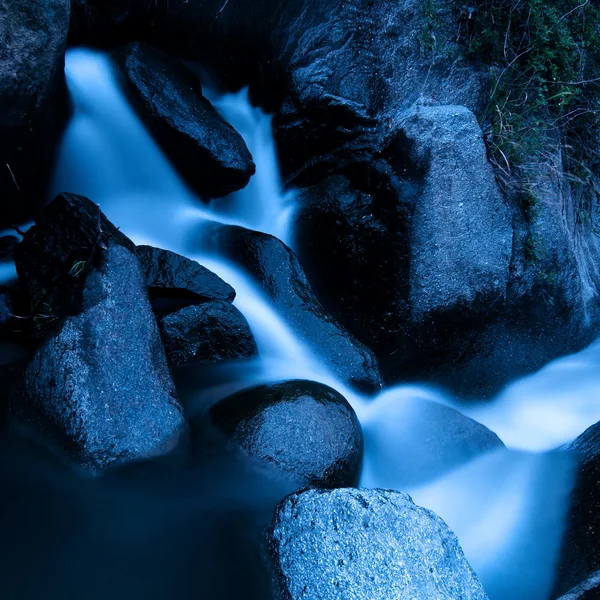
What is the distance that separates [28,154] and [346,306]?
101 inches

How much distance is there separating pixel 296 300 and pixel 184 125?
1.64 metres

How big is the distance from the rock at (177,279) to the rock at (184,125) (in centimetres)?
114

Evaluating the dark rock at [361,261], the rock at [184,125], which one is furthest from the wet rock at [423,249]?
the rock at [184,125]

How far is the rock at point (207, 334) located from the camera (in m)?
3.88

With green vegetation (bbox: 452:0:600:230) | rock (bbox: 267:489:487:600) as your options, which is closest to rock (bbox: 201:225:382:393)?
rock (bbox: 267:489:487:600)

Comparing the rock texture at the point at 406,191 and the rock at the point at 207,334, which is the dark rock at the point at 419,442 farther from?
the rock at the point at 207,334

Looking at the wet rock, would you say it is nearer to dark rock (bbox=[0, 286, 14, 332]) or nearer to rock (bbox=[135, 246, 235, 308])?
rock (bbox=[135, 246, 235, 308])

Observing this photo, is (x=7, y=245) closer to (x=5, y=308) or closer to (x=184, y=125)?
(x=5, y=308)

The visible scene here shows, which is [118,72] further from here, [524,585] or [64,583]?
[524,585]

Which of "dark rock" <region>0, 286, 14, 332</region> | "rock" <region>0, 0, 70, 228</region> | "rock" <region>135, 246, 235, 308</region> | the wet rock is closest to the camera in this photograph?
"dark rock" <region>0, 286, 14, 332</region>

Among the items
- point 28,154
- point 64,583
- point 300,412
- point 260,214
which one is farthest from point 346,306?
point 64,583

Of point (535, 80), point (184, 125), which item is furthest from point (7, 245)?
point (535, 80)

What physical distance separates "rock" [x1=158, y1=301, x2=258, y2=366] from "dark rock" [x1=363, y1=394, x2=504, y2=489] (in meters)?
0.99

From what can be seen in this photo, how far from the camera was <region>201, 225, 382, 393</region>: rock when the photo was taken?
434 cm
